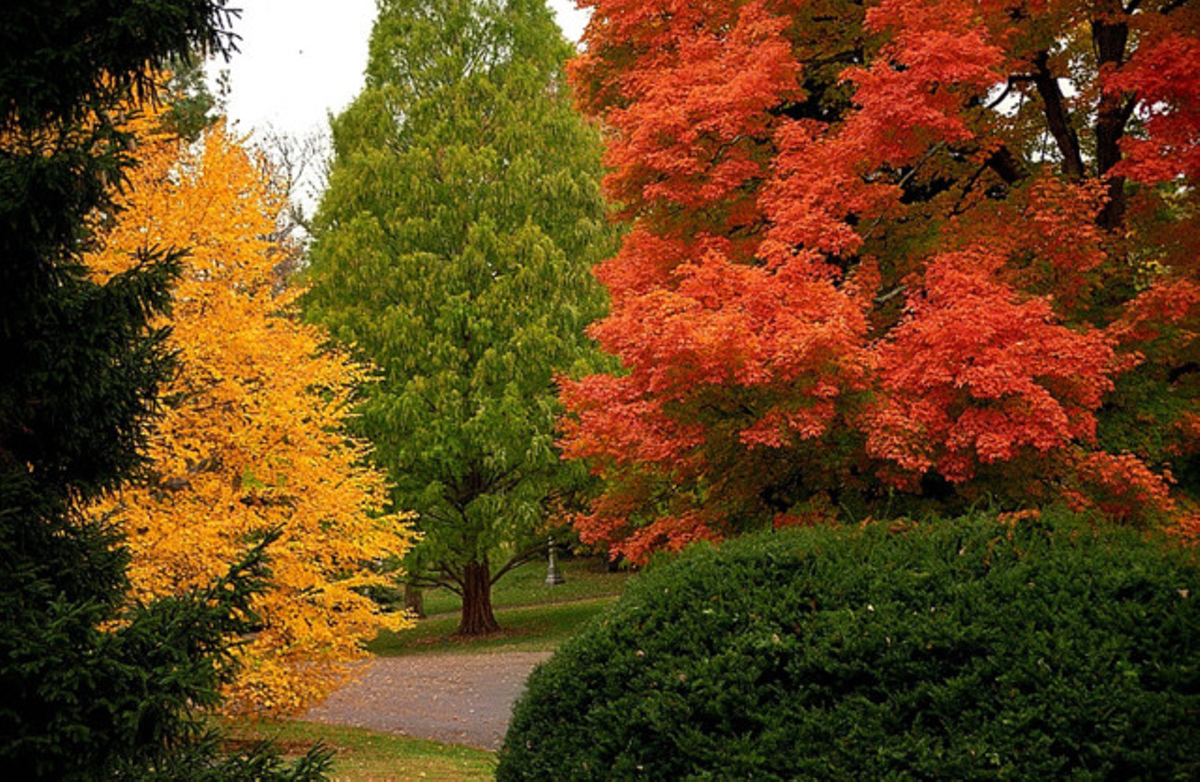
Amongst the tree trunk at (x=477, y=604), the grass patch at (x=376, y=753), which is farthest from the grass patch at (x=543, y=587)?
the grass patch at (x=376, y=753)

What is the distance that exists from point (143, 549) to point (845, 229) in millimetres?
8006

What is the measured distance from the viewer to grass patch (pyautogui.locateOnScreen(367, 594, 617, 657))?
24.3 metres

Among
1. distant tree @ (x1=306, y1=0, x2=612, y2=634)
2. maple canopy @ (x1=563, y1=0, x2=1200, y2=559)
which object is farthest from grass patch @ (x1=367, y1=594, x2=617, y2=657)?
maple canopy @ (x1=563, y1=0, x2=1200, y2=559)

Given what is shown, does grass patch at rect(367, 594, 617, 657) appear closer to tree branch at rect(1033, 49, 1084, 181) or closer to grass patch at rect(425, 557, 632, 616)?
grass patch at rect(425, 557, 632, 616)

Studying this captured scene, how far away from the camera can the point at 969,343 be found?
870 cm

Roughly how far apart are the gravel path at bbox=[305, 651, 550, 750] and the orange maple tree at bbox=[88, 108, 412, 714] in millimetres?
1813

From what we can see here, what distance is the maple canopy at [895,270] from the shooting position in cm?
894

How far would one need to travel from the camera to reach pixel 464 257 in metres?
22.3

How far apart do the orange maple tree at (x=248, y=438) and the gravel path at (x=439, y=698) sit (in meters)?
1.81

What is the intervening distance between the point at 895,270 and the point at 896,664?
7213mm

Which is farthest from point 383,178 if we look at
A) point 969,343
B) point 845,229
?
point 969,343

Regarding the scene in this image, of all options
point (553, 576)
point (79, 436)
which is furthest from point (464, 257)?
point (553, 576)

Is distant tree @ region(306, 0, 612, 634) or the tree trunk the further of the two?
the tree trunk

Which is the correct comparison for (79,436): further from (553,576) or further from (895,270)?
(553,576)
